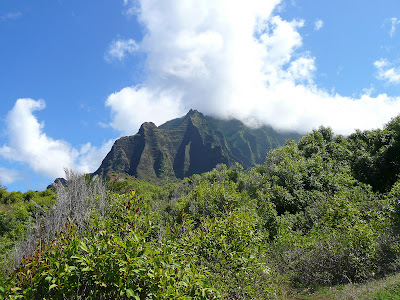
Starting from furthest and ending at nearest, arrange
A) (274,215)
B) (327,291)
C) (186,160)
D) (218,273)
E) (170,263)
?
1. (186,160)
2. (274,215)
3. (327,291)
4. (218,273)
5. (170,263)

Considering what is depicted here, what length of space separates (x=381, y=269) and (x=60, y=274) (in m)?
10.6

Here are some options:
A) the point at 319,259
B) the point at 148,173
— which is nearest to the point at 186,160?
the point at 148,173

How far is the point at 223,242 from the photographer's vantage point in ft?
15.5

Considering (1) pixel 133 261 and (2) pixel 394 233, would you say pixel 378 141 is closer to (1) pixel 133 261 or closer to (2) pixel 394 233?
(2) pixel 394 233

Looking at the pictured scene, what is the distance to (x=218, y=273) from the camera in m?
4.66

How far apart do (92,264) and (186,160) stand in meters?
190

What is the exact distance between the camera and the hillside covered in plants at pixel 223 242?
9.73 feet

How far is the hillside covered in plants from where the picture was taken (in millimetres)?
2967

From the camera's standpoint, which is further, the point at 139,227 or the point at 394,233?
the point at 394,233

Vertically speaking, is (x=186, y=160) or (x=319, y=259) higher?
(x=186, y=160)

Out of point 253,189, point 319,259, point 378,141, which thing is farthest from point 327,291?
point 378,141

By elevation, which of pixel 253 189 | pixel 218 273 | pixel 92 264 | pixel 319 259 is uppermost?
pixel 253 189

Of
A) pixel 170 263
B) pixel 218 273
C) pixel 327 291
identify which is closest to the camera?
pixel 170 263

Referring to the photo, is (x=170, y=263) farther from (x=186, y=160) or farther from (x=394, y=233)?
(x=186, y=160)
